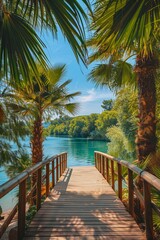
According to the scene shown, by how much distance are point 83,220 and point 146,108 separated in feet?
8.15

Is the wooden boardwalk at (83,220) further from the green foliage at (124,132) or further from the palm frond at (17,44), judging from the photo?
the green foliage at (124,132)

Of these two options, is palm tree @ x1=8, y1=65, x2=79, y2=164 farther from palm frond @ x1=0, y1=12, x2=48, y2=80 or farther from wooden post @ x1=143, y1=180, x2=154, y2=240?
wooden post @ x1=143, y1=180, x2=154, y2=240

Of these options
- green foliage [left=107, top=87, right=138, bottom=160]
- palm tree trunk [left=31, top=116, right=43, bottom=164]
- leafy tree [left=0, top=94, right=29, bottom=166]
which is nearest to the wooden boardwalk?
leafy tree [left=0, top=94, right=29, bottom=166]

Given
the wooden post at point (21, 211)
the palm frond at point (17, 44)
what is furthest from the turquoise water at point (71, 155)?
the palm frond at point (17, 44)

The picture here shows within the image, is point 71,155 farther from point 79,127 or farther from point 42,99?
point 79,127

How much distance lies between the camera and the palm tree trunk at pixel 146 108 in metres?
4.33

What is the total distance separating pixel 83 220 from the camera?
112 inches

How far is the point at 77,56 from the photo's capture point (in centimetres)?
220

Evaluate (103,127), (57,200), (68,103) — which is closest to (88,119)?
(103,127)

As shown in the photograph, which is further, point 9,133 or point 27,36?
point 9,133

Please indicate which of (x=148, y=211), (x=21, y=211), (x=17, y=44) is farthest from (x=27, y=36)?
(x=148, y=211)

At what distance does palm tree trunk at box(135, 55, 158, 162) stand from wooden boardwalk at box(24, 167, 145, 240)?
112cm

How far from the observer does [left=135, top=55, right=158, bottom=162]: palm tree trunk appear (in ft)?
14.2

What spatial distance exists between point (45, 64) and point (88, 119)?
56.8 m
